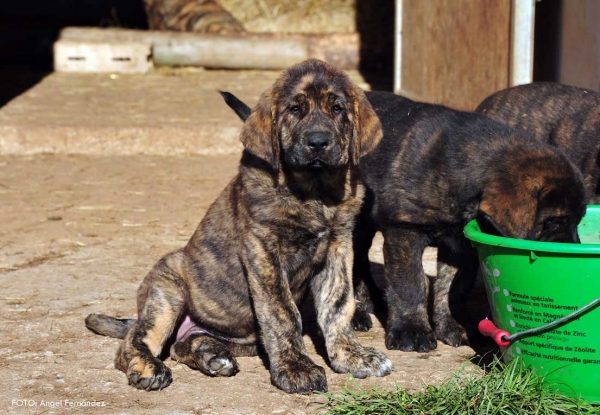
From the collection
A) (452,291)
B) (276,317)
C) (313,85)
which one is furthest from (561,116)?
(276,317)

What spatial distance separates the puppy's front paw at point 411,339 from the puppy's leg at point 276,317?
711 mm

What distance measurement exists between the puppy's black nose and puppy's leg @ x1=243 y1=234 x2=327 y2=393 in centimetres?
51

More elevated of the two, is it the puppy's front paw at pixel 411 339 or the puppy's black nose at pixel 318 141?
the puppy's black nose at pixel 318 141

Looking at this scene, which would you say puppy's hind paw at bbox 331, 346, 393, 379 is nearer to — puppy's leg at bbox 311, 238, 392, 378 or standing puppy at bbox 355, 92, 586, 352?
puppy's leg at bbox 311, 238, 392, 378

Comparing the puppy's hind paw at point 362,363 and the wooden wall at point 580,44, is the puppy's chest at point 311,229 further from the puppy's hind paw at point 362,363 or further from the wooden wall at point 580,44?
the wooden wall at point 580,44

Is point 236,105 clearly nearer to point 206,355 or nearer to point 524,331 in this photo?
point 206,355

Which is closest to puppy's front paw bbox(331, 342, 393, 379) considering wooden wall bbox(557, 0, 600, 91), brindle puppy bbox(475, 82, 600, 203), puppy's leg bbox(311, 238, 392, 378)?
puppy's leg bbox(311, 238, 392, 378)

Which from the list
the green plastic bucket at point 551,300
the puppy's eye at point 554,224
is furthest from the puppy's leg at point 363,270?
the green plastic bucket at point 551,300

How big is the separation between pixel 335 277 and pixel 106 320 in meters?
1.34

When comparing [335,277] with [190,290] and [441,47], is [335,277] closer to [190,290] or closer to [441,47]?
[190,290]

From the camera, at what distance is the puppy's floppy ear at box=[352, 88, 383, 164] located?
4.93m

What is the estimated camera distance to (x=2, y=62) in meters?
14.8

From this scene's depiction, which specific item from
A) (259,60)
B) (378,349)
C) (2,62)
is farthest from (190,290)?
(2,62)

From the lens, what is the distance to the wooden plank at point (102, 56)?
45.6 ft
